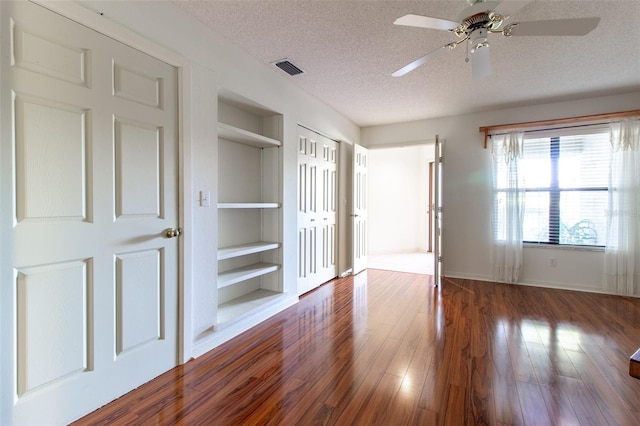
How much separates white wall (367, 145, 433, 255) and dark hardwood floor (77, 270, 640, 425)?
12.1ft

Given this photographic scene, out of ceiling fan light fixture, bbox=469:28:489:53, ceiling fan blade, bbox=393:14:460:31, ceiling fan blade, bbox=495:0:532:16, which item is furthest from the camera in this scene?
ceiling fan light fixture, bbox=469:28:489:53

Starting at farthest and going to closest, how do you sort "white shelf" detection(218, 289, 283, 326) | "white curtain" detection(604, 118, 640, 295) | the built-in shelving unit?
"white curtain" detection(604, 118, 640, 295)
the built-in shelving unit
"white shelf" detection(218, 289, 283, 326)

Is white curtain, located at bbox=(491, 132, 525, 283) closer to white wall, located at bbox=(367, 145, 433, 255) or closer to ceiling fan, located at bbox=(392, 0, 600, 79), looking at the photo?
ceiling fan, located at bbox=(392, 0, 600, 79)

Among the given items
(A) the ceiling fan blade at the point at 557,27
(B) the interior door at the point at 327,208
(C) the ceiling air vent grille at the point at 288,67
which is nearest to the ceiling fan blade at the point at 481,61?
(A) the ceiling fan blade at the point at 557,27

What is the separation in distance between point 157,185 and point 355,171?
3085 mm

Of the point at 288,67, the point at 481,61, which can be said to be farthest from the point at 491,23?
the point at 288,67

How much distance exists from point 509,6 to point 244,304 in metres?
2.90

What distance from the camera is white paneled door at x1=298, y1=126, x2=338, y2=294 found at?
11.9 ft

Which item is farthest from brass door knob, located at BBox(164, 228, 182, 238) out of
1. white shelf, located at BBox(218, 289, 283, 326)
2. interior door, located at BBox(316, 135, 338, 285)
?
interior door, located at BBox(316, 135, 338, 285)

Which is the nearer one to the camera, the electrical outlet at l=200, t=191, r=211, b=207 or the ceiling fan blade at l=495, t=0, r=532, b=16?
the ceiling fan blade at l=495, t=0, r=532, b=16

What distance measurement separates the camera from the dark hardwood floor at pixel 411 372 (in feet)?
5.23

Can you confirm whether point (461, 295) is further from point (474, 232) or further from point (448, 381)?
point (448, 381)

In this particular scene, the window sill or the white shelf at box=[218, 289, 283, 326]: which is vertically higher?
the window sill

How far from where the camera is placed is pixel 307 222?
3.74 metres
